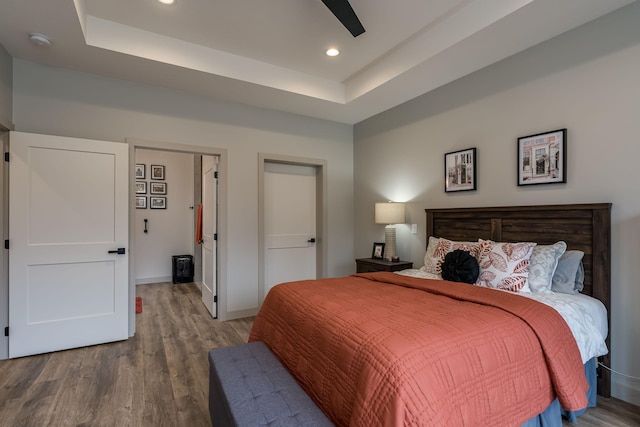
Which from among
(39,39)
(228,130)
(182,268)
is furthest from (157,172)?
(39,39)

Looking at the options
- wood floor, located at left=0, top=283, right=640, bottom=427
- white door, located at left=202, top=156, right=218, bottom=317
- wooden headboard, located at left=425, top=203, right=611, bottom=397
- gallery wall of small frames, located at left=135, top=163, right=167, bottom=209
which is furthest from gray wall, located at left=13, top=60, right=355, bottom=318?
gallery wall of small frames, located at left=135, top=163, right=167, bottom=209

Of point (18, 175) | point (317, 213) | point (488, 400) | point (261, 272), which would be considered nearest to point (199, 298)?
point (261, 272)

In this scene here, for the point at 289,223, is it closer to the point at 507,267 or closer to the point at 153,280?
the point at 507,267

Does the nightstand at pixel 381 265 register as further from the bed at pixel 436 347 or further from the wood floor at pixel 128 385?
the wood floor at pixel 128 385

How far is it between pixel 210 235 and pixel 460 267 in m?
3.07

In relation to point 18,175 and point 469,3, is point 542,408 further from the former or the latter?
point 18,175

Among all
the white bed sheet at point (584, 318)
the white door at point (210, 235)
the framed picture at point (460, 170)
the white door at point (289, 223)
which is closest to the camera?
the white bed sheet at point (584, 318)

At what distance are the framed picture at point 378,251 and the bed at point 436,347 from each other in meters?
1.67

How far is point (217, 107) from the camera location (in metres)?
3.81

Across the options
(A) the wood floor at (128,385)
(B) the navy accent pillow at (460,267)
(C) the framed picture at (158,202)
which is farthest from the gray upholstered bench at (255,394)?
(C) the framed picture at (158,202)

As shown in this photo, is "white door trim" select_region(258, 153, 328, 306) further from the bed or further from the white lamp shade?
the bed

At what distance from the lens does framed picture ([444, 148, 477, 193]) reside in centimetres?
316

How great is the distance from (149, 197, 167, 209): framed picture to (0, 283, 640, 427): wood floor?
3002 millimetres

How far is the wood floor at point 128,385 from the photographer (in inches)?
77.9
